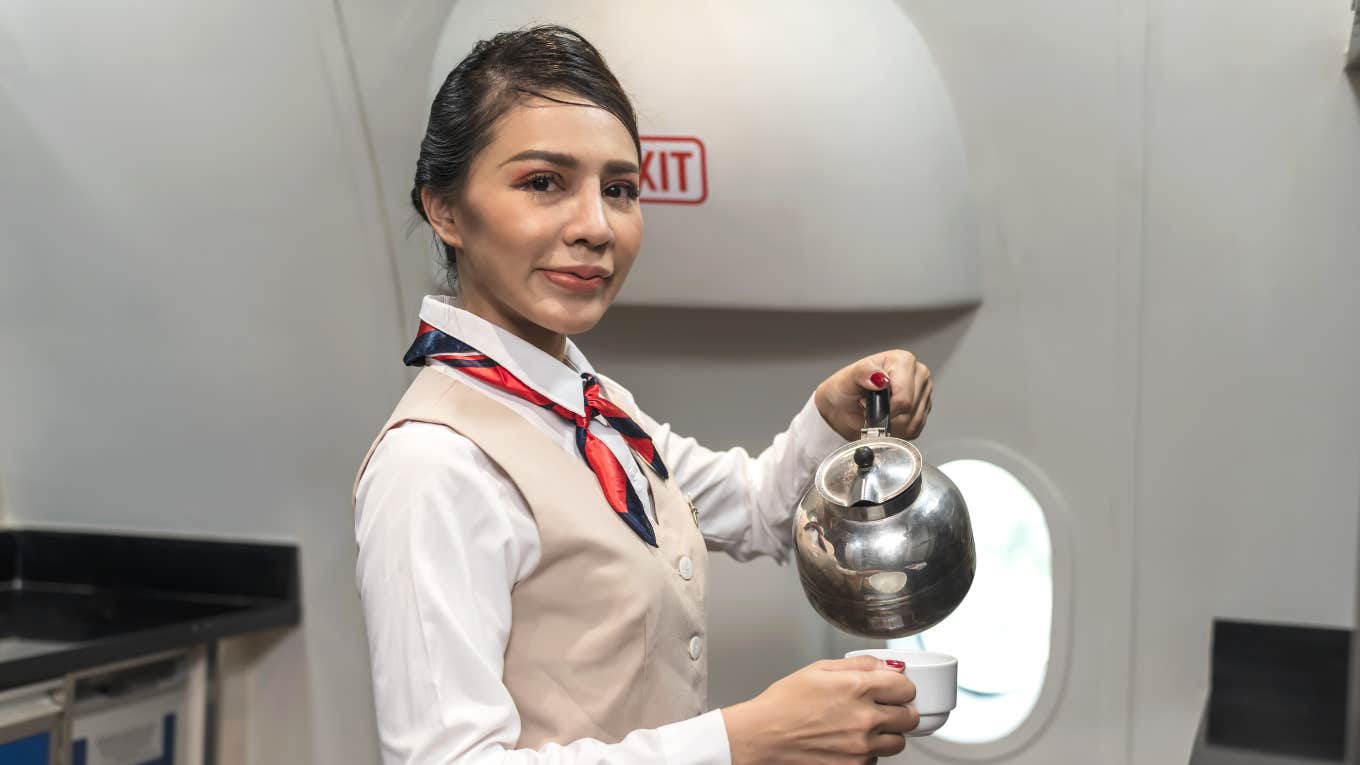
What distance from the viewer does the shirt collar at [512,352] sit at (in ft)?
3.46

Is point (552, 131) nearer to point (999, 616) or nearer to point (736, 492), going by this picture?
point (736, 492)

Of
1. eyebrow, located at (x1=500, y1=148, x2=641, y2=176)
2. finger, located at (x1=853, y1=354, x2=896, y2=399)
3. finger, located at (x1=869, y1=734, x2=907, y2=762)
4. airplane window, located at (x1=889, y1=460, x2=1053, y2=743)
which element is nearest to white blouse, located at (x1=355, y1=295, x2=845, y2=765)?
finger, located at (x1=869, y1=734, x2=907, y2=762)

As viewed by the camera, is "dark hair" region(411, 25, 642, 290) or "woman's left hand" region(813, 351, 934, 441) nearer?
"dark hair" region(411, 25, 642, 290)

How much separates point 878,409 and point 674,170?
57cm

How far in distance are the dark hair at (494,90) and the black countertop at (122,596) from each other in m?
1.06

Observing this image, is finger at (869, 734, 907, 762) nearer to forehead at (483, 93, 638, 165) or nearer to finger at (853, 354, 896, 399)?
finger at (853, 354, 896, 399)

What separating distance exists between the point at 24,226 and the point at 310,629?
0.79 metres

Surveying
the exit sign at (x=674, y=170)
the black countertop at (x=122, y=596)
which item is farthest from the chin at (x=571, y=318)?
the black countertop at (x=122, y=596)

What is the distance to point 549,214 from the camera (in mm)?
998

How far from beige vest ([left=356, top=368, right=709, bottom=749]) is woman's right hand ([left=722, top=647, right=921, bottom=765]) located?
0.37 feet

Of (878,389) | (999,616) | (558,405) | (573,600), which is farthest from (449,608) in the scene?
(999,616)

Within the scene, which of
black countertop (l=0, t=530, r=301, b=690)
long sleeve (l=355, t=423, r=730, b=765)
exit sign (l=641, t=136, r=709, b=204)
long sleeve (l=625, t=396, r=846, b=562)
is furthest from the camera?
black countertop (l=0, t=530, r=301, b=690)

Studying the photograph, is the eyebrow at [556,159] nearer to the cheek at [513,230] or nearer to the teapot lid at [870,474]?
the cheek at [513,230]

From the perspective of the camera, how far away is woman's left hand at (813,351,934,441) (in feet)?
3.79
